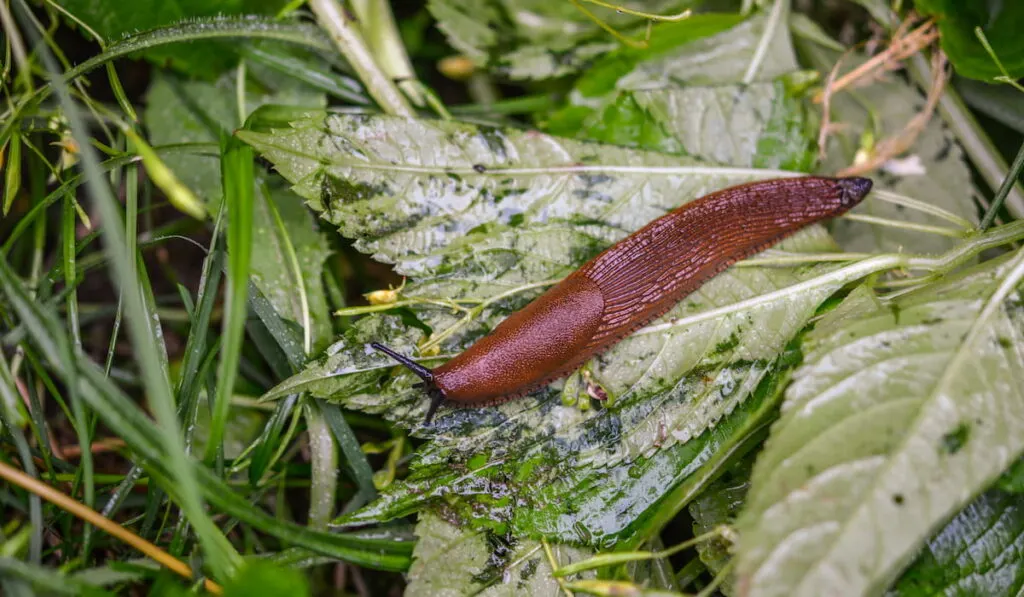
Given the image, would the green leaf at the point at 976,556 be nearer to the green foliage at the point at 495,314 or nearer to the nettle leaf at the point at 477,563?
the green foliage at the point at 495,314

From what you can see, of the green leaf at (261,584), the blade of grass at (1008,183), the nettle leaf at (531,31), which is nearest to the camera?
the green leaf at (261,584)

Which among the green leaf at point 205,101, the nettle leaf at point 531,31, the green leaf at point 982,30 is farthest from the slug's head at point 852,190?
the green leaf at point 205,101

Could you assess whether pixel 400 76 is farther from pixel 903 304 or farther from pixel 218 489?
pixel 903 304

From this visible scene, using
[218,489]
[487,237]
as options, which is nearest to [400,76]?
[487,237]

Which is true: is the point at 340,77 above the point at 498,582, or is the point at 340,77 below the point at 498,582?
above

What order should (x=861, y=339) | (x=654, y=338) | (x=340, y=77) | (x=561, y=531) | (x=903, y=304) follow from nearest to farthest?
(x=861, y=339)
(x=903, y=304)
(x=561, y=531)
(x=654, y=338)
(x=340, y=77)

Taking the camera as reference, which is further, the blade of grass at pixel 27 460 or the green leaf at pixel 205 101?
the green leaf at pixel 205 101

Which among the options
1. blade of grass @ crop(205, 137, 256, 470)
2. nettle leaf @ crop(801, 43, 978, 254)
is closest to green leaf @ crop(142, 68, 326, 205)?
blade of grass @ crop(205, 137, 256, 470)

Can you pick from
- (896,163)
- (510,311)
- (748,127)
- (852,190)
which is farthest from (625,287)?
(896,163)
